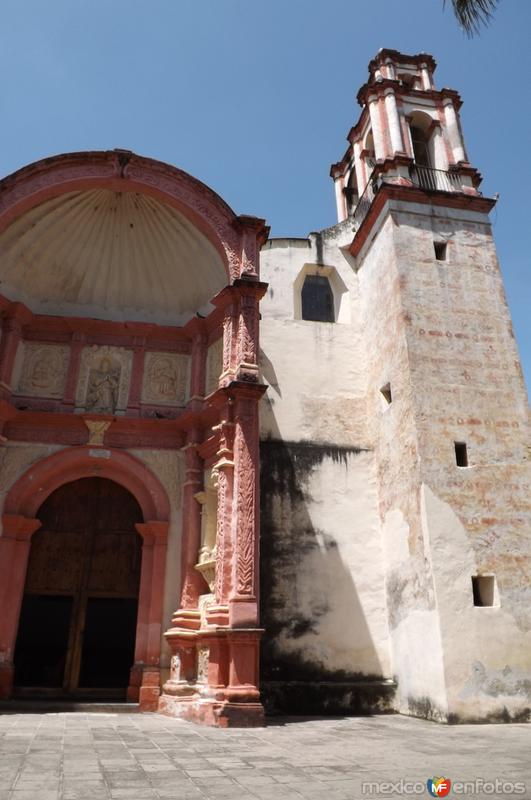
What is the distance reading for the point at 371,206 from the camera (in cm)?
1377

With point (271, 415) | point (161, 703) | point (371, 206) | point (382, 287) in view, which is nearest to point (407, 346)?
point (382, 287)

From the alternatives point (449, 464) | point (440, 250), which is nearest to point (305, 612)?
point (449, 464)

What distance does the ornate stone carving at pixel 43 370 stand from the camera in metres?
12.4

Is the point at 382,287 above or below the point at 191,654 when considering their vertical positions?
above

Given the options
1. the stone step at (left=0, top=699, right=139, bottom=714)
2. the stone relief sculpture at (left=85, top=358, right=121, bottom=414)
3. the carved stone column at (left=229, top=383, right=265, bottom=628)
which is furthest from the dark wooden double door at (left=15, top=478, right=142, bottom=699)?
the carved stone column at (left=229, top=383, right=265, bottom=628)

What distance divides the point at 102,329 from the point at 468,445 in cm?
777

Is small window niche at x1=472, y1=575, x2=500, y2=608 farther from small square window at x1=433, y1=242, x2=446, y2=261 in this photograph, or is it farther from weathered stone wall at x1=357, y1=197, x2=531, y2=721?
small square window at x1=433, y1=242, x2=446, y2=261

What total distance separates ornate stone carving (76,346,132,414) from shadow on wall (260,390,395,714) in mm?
3204

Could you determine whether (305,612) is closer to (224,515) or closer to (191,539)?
(191,539)

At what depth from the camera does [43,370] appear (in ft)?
41.3

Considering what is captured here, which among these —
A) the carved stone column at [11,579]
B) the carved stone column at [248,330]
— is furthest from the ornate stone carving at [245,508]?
the carved stone column at [11,579]

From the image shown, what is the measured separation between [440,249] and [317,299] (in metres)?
3.21

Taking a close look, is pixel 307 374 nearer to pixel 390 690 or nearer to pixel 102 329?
pixel 102 329

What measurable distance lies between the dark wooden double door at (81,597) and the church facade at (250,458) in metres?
0.04
